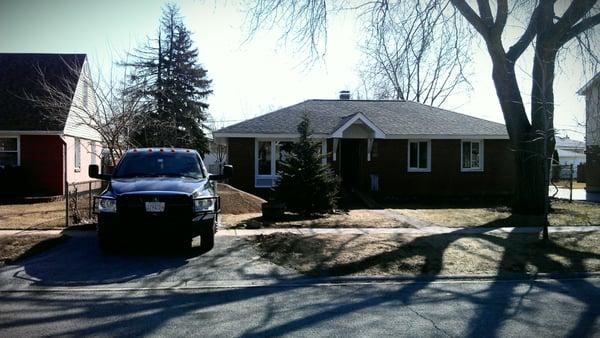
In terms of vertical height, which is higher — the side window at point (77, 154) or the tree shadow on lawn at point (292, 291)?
the side window at point (77, 154)

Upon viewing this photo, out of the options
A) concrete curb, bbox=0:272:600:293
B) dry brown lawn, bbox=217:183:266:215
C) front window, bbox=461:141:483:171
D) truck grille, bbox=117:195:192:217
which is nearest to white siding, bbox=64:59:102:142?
dry brown lawn, bbox=217:183:266:215

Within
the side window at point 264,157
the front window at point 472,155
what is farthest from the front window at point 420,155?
the side window at point 264,157

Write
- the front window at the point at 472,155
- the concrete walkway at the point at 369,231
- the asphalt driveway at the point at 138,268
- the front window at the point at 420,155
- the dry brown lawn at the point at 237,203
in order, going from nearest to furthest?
the asphalt driveway at the point at 138,268
the concrete walkway at the point at 369,231
the dry brown lawn at the point at 237,203
the front window at the point at 420,155
the front window at the point at 472,155

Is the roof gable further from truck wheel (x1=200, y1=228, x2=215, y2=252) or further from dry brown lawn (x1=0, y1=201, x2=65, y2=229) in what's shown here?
truck wheel (x1=200, y1=228, x2=215, y2=252)

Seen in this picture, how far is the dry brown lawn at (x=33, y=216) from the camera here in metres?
12.7

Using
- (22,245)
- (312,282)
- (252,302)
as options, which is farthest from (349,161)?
(252,302)

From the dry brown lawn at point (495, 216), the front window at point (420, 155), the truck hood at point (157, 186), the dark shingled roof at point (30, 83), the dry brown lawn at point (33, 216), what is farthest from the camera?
the front window at point (420, 155)

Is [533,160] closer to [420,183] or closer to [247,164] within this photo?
[420,183]

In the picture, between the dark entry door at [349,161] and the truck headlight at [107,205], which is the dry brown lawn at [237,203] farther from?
the dark entry door at [349,161]

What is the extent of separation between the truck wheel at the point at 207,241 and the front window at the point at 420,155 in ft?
48.7

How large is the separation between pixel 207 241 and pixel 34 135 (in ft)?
47.2

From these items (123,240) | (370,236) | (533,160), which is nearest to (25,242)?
(123,240)

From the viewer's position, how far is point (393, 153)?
22.5 m

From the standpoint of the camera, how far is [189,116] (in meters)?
39.0
